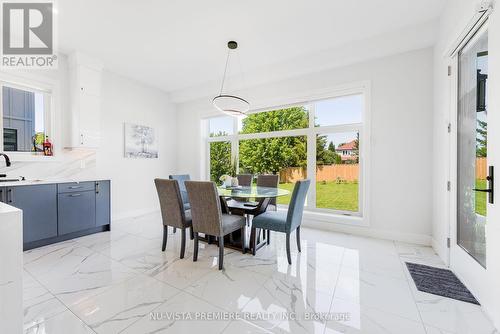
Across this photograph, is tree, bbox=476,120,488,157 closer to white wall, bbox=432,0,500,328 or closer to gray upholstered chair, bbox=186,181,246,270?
white wall, bbox=432,0,500,328

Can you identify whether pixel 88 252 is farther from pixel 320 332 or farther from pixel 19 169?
pixel 320 332

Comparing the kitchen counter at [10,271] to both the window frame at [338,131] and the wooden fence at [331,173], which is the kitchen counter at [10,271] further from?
the wooden fence at [331,173]

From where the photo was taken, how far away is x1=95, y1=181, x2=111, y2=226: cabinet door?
11.6ft

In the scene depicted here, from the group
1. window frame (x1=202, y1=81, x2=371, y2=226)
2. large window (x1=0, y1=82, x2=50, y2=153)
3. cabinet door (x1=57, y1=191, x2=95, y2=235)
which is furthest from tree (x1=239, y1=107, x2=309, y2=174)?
large window (x1=0, y1=82, x2=50, y2=153)

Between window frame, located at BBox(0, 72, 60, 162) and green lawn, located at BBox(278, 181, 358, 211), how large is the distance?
449cm

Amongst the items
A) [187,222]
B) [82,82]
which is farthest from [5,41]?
[187,222]

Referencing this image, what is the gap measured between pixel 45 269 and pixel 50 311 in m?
0.91

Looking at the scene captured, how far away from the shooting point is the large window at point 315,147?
3674mm

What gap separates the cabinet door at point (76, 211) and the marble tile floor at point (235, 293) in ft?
1.18

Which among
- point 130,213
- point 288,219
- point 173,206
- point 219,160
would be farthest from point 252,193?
point 130,213

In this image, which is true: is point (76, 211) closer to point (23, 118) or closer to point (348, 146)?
point (23, 118)

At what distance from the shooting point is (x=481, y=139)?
1923 millimetres

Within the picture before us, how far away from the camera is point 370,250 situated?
2.86 metres

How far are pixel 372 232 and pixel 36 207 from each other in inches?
184
